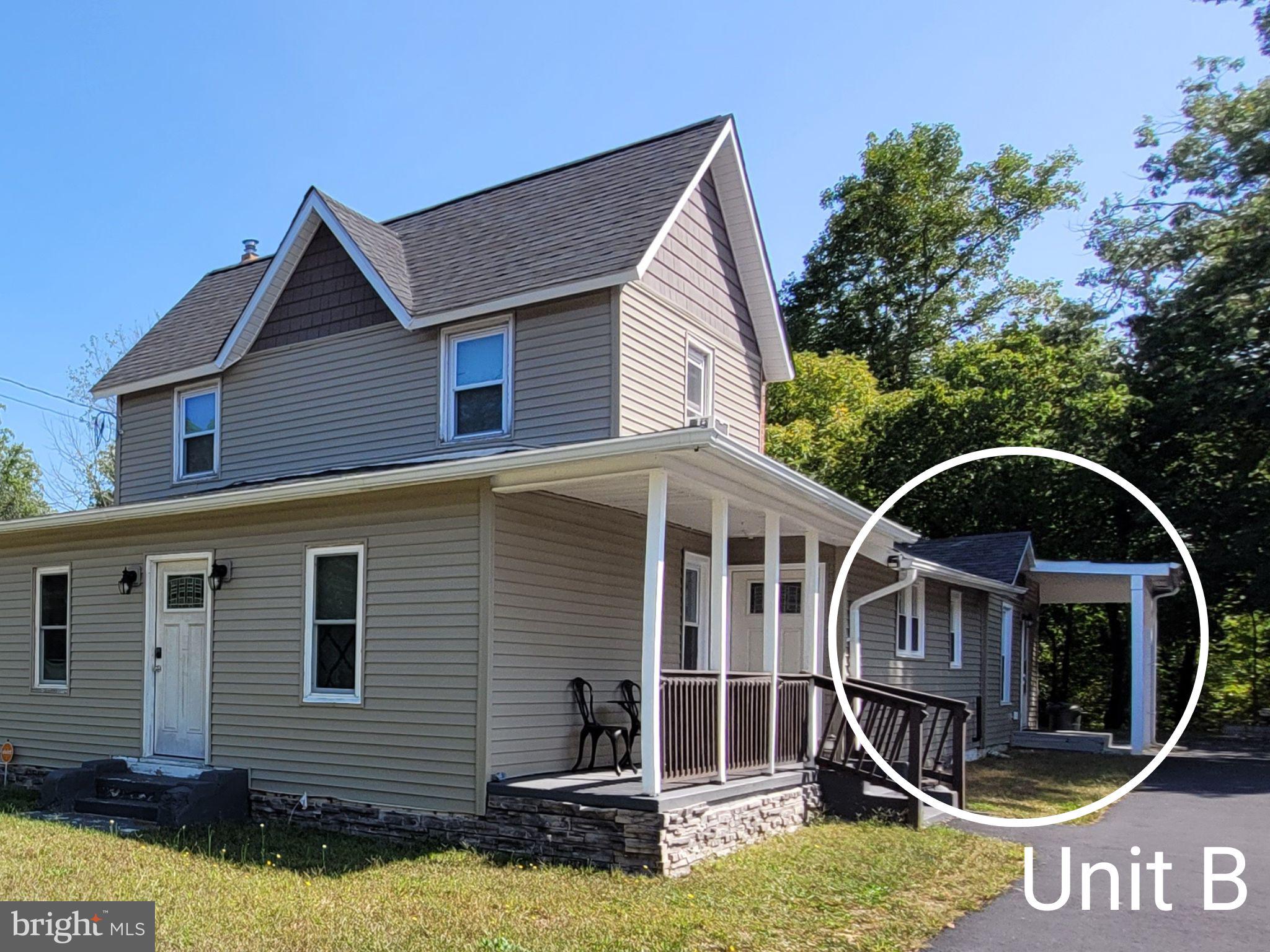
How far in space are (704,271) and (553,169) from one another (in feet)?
8.32

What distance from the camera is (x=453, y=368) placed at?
12.2 m

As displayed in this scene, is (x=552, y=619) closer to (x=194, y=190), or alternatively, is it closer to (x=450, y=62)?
(x=450, y=62)

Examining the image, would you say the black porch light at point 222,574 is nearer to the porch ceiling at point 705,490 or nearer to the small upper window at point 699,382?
the porch ceiling at point 705,490

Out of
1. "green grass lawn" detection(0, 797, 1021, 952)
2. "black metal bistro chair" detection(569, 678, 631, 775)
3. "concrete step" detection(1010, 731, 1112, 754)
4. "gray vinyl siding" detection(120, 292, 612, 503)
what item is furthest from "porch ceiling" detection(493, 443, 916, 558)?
"concrete step" detection(1010, 731, 1112, 754)

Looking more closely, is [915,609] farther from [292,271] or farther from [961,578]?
[292,271]

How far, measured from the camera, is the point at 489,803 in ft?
29.7

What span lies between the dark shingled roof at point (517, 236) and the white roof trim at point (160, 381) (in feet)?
0.17

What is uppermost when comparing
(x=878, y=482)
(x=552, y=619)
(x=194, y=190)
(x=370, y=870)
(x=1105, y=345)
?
(x=194, y=190)

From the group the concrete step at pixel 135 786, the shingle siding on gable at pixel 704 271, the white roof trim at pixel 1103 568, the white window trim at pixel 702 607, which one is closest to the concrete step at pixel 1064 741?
the white roof trim at pixel 1103 568

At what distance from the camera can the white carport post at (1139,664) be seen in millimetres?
17109

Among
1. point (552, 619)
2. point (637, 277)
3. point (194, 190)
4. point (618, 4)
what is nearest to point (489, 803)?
point (552, 619)

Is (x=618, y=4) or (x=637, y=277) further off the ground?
(x=618, y=4)

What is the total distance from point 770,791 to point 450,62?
10198mm

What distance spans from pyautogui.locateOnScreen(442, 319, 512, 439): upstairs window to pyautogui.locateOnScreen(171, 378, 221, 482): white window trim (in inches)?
149
